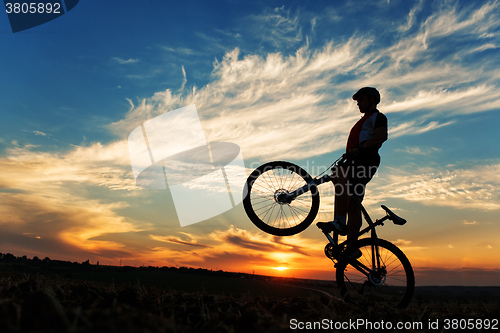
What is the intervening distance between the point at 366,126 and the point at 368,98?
632 mm

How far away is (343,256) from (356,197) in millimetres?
1145

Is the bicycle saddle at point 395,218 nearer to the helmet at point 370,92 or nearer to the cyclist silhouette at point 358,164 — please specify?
the cyclist silhouette at point 358,164

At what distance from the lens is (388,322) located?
4.75m

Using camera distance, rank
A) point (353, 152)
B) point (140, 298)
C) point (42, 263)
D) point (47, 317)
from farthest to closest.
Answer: point (42, 263) < point (353, 152) < point (140, 298) < point (47, 317)

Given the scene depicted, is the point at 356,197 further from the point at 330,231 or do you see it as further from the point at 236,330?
the point at 236,330

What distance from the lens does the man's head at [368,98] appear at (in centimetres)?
637

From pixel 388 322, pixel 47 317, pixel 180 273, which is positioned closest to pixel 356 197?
pixel 388 322

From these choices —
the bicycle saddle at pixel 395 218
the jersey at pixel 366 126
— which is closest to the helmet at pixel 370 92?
the jersey at pixel 366 126

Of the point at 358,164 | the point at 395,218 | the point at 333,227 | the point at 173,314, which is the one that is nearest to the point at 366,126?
the point at 358,164


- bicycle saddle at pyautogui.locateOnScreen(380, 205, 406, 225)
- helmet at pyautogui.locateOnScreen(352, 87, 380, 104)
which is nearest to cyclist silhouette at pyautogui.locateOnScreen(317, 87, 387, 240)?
helmet at pyautogui.locateOnScreen(352, 87, 380, 104)

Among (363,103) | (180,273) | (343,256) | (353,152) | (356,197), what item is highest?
(363,103)

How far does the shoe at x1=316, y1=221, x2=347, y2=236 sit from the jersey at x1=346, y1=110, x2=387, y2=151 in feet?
4.92

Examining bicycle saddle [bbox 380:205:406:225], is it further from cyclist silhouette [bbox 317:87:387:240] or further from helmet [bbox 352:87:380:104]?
helmet [bbox 352:87:380:104]

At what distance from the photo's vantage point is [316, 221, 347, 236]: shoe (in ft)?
19.9
